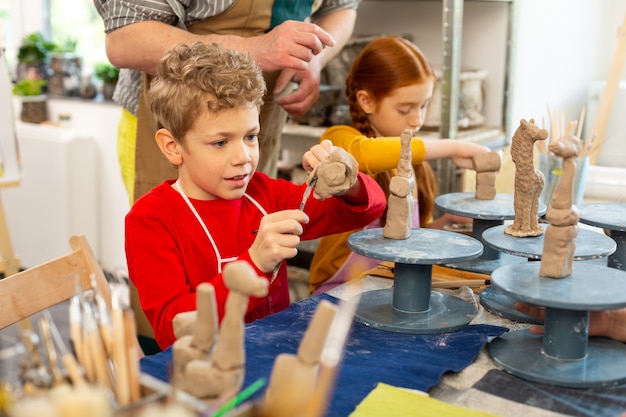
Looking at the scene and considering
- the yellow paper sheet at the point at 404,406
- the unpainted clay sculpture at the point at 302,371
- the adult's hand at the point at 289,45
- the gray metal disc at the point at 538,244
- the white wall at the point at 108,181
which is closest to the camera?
the unpainted clay sculpture at the point at 302,371

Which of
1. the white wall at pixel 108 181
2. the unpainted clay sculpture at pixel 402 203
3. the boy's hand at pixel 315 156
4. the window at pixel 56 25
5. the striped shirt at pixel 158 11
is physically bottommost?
the white wall at pixel 108 181

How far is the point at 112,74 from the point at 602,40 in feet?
7.56

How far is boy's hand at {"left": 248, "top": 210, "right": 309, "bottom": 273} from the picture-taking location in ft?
3.78

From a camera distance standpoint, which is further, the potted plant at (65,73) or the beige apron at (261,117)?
the potted plant at (65,73)

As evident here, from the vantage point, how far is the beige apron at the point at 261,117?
5.61ft

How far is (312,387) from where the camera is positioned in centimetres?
74

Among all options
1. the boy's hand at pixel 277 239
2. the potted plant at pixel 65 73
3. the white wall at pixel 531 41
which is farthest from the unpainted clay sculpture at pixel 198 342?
the potted plant at pixel 65 73

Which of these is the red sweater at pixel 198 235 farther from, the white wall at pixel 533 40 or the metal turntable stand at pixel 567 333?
the white wall at pixel 533 40

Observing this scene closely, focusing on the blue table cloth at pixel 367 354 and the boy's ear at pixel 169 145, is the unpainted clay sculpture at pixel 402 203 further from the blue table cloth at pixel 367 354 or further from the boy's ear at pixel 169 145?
the boy's ear at pixel 169 145

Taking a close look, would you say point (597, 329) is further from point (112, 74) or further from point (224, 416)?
point (112, 74)

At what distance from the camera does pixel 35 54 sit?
404cm

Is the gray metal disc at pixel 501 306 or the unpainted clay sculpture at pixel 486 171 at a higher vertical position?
the unpainted clay sculpture at pixel 486 171

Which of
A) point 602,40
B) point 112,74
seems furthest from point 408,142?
point 112,74

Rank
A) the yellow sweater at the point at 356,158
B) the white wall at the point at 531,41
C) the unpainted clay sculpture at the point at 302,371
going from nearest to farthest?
the unpainted clay sculpture at the point at 302,371 → the yellow sweater at the point at 356,158 → the white wall at the point at 531,41
